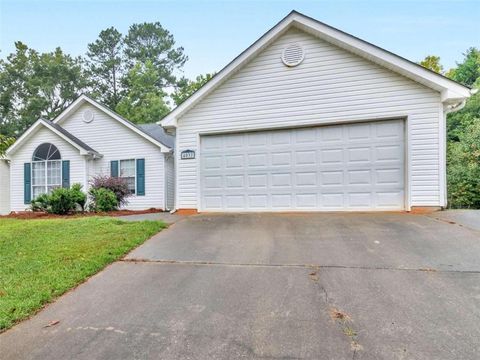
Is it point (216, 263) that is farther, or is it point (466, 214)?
point (466, 214)

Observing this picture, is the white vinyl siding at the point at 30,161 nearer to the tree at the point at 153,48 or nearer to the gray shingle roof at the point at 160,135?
the gray shingle roof at the point at 160,135

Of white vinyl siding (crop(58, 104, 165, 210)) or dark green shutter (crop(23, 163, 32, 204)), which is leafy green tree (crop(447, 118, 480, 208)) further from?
dark green shutter (crop(23, 163, 32, 204))

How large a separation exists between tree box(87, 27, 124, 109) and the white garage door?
2779cm

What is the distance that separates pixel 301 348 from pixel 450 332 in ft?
4.26

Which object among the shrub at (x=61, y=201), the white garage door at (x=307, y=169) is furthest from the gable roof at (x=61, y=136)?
the white garage door at (x=307, y=169)

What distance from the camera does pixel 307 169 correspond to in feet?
29.1

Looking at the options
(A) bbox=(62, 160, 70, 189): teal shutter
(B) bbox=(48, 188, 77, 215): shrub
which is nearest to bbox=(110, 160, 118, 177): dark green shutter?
(A) bbox=(62, 160, 70, 189): teal shutter

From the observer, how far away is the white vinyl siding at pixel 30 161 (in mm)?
13414

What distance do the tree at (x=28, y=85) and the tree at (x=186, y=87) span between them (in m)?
10.7

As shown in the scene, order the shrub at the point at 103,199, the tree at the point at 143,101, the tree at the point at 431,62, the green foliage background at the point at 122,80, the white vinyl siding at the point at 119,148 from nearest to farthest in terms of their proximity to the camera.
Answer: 1. the shrub at the point at 103,199
2. the white vinyl siding at the point at 119,148
3. the tree at the point at 431,62
4. the green foliage background at the point at 122,80
5. the tree at the point at 143,101

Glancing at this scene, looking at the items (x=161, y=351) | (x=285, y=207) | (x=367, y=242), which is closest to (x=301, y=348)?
(x=161, y=351)

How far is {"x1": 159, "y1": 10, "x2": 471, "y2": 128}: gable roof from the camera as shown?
7.77 meters

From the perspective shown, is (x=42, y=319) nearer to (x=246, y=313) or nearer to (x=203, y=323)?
(x=203, y=323)

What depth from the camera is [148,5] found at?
1009 centimetres
